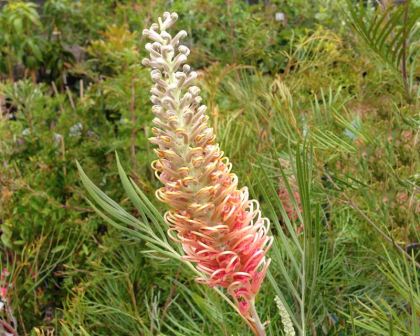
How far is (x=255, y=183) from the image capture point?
1.52 metres

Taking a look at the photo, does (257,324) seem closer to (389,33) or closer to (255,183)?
(389,33)

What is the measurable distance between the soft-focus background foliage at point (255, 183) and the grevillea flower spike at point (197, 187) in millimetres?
73

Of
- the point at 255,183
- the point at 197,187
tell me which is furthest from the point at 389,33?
the point at 197,187

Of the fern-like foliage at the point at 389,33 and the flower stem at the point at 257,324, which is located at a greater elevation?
the fern-like foliage at the point at 389,33

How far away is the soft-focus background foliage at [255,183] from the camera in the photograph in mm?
1105

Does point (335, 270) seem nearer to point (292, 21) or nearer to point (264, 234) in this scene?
point (264, 234)

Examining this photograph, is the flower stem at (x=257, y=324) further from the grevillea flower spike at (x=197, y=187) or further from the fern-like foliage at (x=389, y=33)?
the fern-like foliage at (x=389, y=33)

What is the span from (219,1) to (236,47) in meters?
0.25

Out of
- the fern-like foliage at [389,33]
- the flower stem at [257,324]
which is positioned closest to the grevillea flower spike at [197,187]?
the flower stem at [257,324]

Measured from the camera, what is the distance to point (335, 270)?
1348 mm

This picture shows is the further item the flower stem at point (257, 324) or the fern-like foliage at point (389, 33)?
the fern-like foliage at point (389, 33)

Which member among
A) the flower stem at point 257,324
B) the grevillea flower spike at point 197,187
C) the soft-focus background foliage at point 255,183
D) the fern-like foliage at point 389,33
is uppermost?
the fern-like foliage at point 389,33

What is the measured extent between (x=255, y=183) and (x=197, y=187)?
0.81 metres

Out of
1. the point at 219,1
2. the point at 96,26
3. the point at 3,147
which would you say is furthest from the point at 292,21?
the point at 3,147
